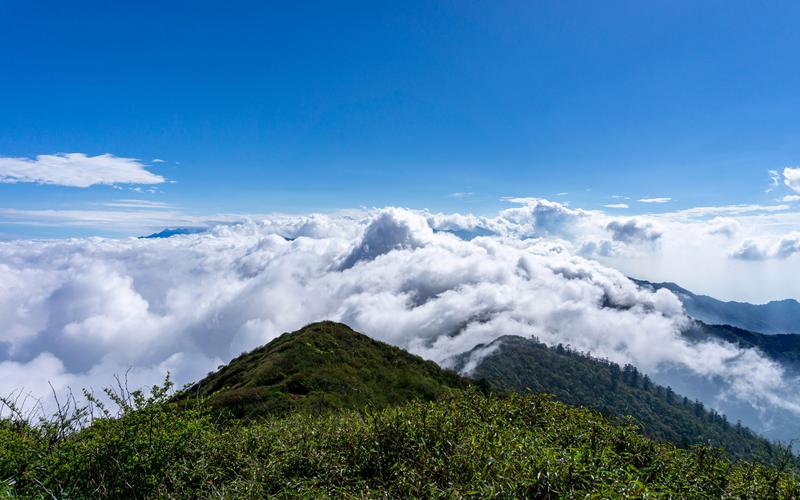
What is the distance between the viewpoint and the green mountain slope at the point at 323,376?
54.9 meters

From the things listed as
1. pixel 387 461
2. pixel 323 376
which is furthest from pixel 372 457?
pixel 323 376

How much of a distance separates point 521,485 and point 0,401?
1374cm

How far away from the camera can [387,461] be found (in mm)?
8469

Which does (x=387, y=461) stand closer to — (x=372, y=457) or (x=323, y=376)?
(x=372, y=457)

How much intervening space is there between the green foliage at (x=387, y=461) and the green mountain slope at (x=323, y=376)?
3950cm

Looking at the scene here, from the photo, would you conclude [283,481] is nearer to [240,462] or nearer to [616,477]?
[240,462]

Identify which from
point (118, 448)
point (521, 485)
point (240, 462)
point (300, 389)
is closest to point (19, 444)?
point (118, 448)

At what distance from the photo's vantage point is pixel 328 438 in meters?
9.62

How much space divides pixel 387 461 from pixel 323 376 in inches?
2566

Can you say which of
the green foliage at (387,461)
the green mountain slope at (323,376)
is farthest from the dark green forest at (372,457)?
the green mountain slope at (323,376)

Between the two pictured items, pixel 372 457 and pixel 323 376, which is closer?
pixel 372 457

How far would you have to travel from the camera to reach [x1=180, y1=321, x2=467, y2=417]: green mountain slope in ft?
180

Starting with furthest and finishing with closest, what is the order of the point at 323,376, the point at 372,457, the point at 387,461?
1. the point at 323,376
2. the point at 372,457
3. the point at 387,461

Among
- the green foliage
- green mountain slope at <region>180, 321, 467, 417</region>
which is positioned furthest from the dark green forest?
green mountain slope at <region>180, 321, 467, 417</region>
